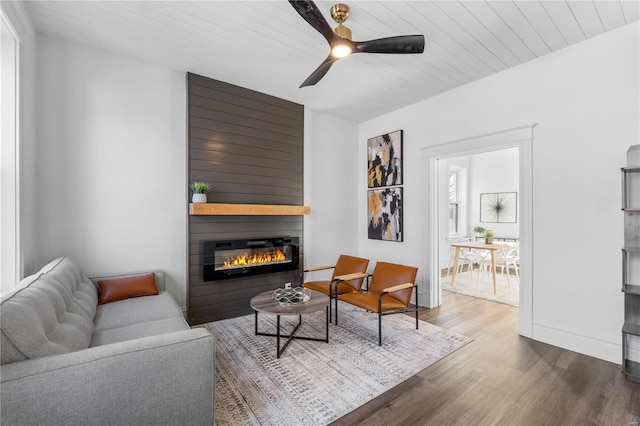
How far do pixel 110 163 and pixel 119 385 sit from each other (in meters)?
2.62

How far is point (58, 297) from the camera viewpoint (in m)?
1.83

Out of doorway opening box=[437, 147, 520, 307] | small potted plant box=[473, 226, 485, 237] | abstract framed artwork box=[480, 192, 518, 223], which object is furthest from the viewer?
small potted plant box=[473, 226, 485, 237]

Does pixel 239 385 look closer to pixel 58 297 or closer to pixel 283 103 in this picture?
pixel 58 297

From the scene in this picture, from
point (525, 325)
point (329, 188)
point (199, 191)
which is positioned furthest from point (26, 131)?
point (525, 325)

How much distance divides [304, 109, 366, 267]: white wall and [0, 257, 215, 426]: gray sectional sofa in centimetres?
315

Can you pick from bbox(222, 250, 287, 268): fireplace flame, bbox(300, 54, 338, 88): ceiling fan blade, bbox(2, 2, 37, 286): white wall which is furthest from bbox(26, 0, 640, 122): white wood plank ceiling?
bbox(222, 250, 287, 268): fireplace flame

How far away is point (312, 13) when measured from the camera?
190 centimetres

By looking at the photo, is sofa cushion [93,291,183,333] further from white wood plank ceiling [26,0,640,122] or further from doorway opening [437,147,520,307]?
doorway opening [437,147,520,307]

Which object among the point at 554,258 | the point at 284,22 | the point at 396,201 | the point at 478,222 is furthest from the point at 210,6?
the point at 478,222

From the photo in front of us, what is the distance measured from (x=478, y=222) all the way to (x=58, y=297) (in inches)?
304

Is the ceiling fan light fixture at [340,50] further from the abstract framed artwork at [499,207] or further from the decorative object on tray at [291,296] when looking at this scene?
the abstract framed artwork at [499,207]

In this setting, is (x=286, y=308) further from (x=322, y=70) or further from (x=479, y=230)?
(x=479, y=230)

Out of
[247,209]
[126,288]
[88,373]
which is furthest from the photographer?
[247,209]

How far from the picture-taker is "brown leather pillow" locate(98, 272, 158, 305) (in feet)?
9.45
